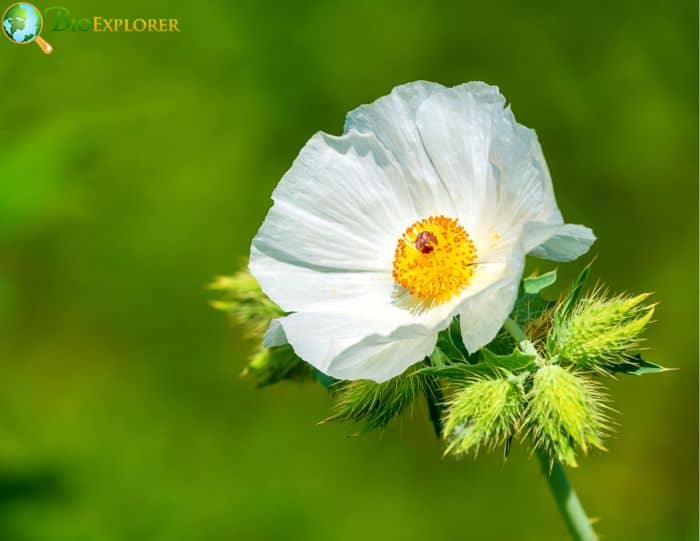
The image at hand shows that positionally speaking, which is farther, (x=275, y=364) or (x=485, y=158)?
(x=275, y=364)

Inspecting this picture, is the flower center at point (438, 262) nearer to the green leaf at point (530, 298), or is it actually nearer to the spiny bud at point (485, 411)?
the green leaf at point (530, 298)

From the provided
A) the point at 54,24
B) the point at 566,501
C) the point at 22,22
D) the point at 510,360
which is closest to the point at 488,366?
the point at 510,360

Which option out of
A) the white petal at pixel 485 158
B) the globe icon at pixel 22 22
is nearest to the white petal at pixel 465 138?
the white petal at pixel 485 158

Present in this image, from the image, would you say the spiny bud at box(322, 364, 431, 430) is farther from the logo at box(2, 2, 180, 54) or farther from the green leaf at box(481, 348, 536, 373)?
the logo at box(2, 2, 180, 54)

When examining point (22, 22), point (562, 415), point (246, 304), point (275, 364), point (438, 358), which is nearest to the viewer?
point (562, 415)

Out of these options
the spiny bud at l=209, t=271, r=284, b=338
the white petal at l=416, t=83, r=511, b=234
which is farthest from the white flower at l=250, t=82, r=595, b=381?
the spiny bud at l=209, t=271, r=284, b=338

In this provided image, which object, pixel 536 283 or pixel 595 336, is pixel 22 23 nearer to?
pixel 536 283

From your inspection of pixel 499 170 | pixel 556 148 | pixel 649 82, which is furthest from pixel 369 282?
pixel 649 82
